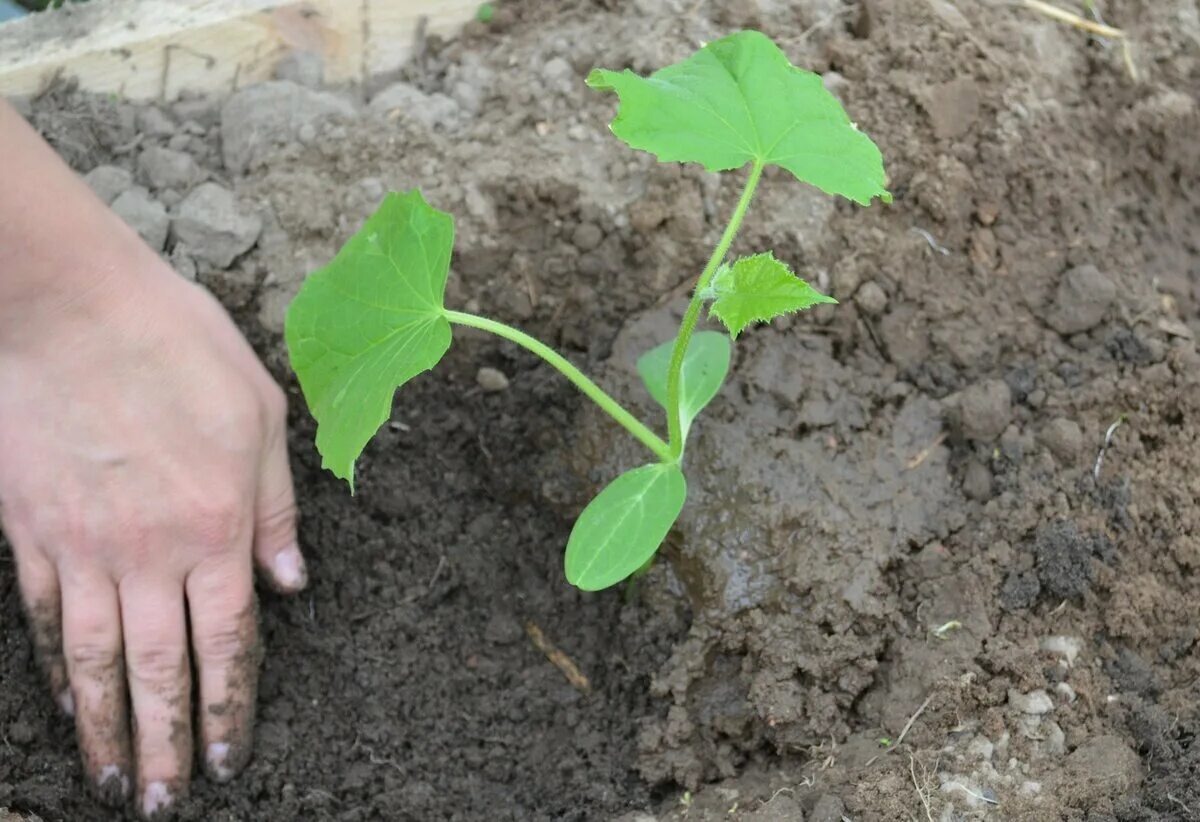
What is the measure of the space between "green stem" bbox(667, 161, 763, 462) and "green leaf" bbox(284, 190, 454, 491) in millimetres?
323

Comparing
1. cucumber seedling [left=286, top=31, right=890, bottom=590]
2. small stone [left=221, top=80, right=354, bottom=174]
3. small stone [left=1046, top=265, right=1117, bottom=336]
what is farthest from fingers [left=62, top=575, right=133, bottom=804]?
small stone [left=1046, top=265, right=1117, bottom=336]

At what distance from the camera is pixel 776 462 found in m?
2.03

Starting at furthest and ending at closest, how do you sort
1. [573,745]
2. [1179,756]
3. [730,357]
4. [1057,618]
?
[730,357] → [573,745] → [1057,618] → [1179,756]

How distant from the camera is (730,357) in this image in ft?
7.02

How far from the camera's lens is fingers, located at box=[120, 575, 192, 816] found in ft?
6.24

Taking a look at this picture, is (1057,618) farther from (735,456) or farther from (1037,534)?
(735,456)

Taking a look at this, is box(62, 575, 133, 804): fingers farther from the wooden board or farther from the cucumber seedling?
the wooden board

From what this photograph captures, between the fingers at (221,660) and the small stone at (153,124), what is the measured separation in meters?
0.87

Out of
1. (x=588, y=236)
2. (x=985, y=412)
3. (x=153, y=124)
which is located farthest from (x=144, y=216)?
(x=985, y=412)

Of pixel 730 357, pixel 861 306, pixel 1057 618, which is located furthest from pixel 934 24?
pixel 1057 618

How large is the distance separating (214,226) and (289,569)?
640mm

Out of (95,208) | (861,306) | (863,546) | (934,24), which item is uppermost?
(934,24)

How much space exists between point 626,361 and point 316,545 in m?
0.65

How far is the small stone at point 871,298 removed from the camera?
2158 mm
